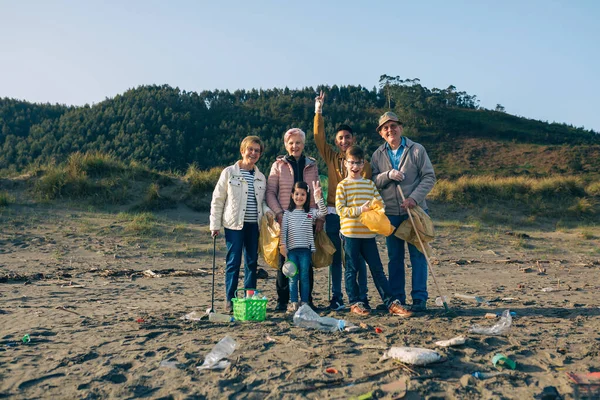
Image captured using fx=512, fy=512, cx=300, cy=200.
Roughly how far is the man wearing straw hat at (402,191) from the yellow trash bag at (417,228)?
0.09 meters

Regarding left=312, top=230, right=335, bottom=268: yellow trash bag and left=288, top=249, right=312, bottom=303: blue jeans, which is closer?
left=288, top=249, right=312, bottom=303: blue jeans

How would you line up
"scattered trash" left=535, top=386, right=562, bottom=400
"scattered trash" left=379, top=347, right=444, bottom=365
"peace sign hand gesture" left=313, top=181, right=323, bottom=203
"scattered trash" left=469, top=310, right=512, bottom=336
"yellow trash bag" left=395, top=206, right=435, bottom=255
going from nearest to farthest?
"scattered trash" left=535, top=386, right=562, bottom=400 → "scattered trash" left=379, top=347, right=444, bottom=365 → "scattered trash" left=469, top=310, right=512, bottom=336 → "yellow trash bag" left=395, top=206, right=435, bottom=255 → "peace sign hand gesture" left=313, top=181, right=323, bottom=203

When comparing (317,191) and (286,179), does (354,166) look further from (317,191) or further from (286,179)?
(286,179)

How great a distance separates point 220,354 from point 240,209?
1965 millimetres

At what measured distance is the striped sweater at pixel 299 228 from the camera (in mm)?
5395

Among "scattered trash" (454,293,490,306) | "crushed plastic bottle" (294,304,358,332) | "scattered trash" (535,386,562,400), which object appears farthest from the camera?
"scattered trash" (454,293,490,306)

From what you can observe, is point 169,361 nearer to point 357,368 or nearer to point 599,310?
point 357,368

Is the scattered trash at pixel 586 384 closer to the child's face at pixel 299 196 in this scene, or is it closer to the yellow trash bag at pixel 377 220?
the yellow trash bag at pixel 377 220

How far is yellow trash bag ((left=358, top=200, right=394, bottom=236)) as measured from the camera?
499 cm

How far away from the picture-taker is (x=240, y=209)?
17.8ft

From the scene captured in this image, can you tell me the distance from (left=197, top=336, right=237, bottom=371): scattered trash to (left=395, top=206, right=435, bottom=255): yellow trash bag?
2153 millimetres

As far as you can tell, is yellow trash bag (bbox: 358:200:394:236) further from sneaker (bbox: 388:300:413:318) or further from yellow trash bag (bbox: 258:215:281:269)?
yellow trash bag (bbox: 258:215:281:269)

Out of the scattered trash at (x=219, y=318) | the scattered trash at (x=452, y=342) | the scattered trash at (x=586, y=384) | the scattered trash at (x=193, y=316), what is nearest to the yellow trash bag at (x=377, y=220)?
the scattered trash at (x=452, y=342)

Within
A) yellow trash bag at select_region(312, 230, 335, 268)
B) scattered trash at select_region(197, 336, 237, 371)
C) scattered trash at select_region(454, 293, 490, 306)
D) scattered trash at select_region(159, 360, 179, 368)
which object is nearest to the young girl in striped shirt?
yellow trash bag at select_region(312, 230, 335, 268)
